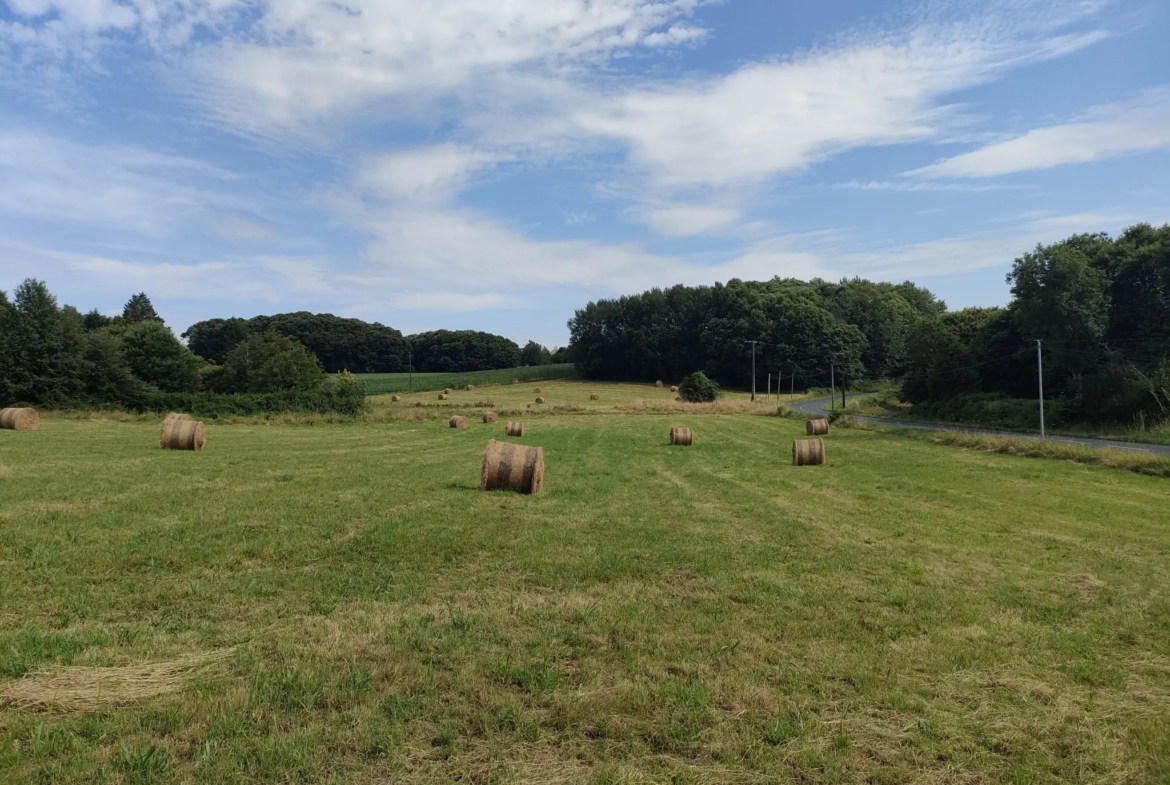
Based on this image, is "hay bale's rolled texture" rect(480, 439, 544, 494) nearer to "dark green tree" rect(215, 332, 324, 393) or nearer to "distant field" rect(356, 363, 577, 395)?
"dark green tree" rect(215, 332, 324, 393)

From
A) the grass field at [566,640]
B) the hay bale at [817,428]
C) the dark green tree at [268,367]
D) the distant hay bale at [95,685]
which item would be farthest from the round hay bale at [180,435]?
the dark green tree at [268,367]

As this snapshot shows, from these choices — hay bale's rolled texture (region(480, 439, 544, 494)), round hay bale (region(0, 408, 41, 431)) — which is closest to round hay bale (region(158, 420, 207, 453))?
round hay bale (region(0, 408, 41, 431))

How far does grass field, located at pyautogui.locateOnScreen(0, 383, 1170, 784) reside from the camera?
4355 mm

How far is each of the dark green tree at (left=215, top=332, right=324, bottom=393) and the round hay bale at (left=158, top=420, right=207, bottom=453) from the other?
126 feet

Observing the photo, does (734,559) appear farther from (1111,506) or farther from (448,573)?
(1111,506)

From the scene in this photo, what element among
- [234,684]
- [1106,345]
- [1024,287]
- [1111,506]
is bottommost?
[1111,506]

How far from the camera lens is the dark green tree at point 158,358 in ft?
204

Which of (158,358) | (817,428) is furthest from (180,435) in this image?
(158,358)

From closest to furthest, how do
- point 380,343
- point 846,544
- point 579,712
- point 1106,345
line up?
point 579,712 → point 846,544 → point 1106,345 → point 380,343

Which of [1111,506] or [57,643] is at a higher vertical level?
[57,643]

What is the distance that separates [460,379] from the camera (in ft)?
329

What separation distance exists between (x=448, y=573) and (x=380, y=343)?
140 meters

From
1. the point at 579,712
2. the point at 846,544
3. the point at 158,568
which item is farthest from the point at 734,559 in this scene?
the point at 158,568

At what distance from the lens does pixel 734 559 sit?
9.43 meters
